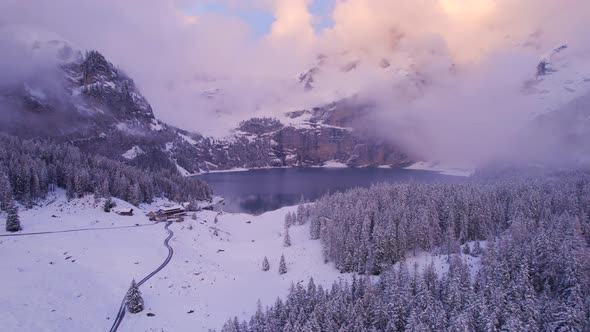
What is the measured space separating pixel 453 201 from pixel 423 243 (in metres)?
17.9

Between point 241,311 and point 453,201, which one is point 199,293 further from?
point 453,201

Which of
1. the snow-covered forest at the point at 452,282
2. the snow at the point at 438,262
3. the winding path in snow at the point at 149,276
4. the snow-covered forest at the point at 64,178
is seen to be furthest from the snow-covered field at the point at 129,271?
the snow at the point at 438,262

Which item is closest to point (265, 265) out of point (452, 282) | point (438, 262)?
point (438, 262)

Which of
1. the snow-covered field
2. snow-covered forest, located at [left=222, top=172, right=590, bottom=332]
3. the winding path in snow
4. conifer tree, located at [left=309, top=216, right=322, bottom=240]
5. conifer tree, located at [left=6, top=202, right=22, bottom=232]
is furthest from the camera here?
conifer tree, located at [left=309, top=216, right=322, bottom=240]

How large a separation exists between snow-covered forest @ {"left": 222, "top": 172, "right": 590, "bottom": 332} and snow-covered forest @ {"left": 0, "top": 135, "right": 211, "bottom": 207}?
66.2 m

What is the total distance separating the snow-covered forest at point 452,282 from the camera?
3534 cm

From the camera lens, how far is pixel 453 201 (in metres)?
76.4

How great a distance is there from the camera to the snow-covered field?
129 ft

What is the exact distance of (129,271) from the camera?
53719 millimetres

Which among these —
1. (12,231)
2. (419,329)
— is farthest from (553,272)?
(12,231)

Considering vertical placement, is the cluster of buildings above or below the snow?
above

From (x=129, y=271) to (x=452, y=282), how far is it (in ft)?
158

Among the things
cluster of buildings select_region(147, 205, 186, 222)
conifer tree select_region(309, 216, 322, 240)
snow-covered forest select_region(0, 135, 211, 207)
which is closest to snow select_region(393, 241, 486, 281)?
conifer tree select_region(309, 216, 322, 240)

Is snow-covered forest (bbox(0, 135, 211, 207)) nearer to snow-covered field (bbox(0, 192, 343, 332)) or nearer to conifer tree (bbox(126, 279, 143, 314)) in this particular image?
snow-covered field (bbox(0, 192, 343, 332))
